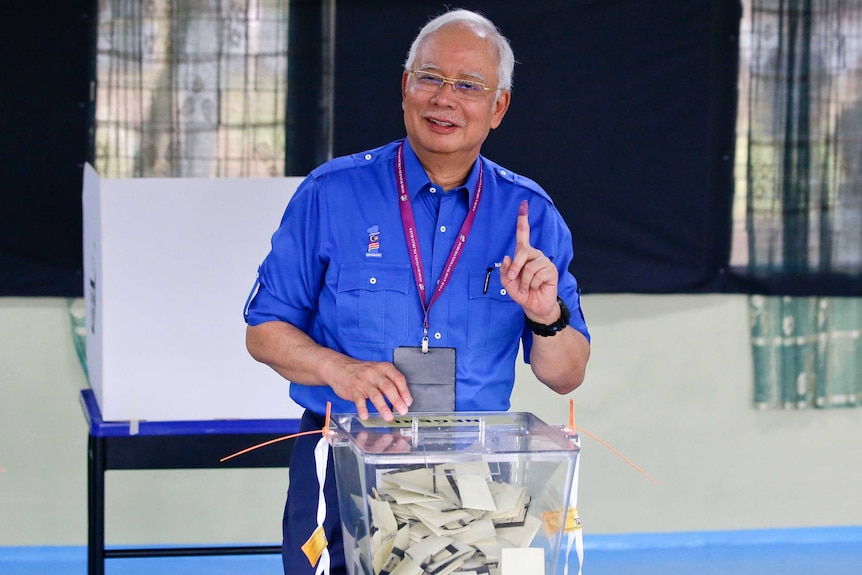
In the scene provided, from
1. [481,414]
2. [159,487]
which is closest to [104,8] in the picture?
[159,487]

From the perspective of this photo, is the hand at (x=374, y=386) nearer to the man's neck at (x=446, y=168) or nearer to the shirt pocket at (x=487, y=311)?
the shirt pocket at (x=487, y=311)

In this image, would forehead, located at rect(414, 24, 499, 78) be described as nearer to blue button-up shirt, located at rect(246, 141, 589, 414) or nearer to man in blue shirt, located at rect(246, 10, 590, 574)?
man in blue shirt, located at rect(246, 10, 590, 574)

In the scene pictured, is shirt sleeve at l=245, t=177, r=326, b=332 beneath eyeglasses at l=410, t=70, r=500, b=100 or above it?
beneath

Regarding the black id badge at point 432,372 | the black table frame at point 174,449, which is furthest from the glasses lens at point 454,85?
the black table frame at point 174,449

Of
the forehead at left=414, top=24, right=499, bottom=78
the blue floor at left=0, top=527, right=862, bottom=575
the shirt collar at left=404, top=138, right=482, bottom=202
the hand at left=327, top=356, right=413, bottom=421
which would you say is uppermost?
the forehead at left=414, top=24, right=499, bottom=78

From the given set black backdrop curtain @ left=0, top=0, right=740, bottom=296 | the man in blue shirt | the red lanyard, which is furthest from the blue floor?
the red lanyard

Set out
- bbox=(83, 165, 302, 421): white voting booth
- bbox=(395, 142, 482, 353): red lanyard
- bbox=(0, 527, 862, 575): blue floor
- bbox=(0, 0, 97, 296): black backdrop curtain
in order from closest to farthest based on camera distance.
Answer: bbox=(395, 142, 482, 353): red lanyard → bbox=(83, 165, 302, 421): white voting booth → bbox=(0, 0, 97, 296): black backdrop curtain → bbox=(0, 527, 862, 575): blue floor

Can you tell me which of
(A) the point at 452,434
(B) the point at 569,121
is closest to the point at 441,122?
(A) the point at 452,434

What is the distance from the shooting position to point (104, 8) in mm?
3844

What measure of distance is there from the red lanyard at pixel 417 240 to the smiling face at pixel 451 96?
0.25 feet

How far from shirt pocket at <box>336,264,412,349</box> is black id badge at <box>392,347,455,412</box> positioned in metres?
0.06

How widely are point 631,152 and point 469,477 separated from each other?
2894mm

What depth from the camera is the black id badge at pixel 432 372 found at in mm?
1753

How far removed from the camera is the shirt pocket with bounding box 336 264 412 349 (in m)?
1.82
